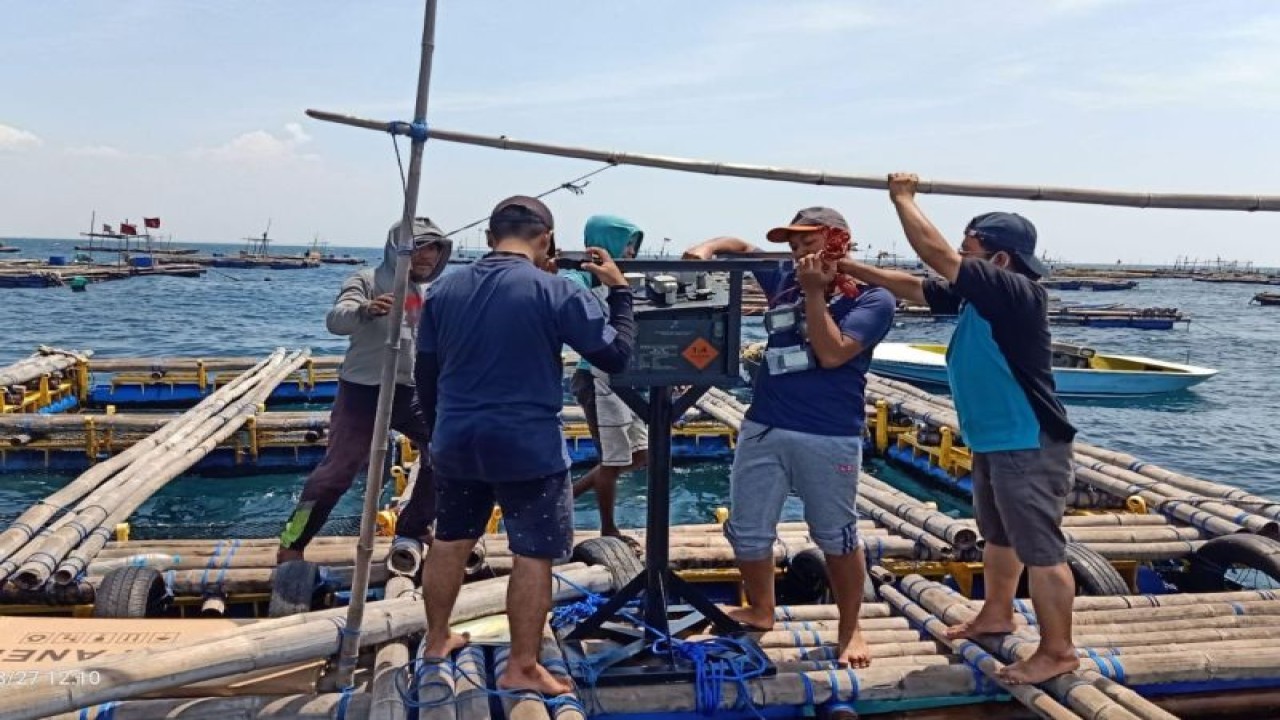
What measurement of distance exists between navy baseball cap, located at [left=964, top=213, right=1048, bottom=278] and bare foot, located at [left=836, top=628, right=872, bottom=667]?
2.09 meters

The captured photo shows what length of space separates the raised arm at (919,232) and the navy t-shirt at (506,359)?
1.45m

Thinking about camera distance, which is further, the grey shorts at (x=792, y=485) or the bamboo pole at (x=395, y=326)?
the grey shorts at (x=792, y=485)

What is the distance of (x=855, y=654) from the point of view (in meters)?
4.57

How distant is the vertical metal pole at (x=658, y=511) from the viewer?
4.55 m

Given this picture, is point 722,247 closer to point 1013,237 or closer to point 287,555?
point 1013,237

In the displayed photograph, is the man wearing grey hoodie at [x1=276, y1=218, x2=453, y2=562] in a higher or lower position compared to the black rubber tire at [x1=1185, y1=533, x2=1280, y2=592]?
higher

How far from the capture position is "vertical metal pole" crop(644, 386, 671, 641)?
179 inches

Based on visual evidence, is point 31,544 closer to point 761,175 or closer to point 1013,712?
point 761,175

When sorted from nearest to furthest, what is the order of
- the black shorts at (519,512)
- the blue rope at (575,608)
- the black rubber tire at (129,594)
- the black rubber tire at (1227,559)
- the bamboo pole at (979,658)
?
the black shorts at (519,512) → the bamboo pole at (979,658) → the blue rope at (575,608) → the black rubber tire at (129,594) → the black rubber tire at (1227,559)

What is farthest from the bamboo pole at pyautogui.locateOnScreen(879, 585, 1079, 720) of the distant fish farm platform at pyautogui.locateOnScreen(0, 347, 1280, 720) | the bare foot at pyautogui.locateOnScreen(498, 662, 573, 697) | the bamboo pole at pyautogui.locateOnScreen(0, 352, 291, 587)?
the bamboo pole at pyautogui.locateOnScreen(0, 352, 291, 587)

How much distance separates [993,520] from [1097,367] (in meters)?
25.8

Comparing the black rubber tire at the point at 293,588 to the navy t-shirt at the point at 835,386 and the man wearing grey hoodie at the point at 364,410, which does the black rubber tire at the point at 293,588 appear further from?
the navy t-shirt at the point at 835,386

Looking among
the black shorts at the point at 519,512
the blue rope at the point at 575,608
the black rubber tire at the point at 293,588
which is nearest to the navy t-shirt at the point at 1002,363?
the black shorts at the point at 519,512

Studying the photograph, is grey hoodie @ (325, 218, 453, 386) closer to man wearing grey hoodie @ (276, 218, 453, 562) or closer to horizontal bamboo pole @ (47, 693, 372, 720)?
man wearing grey hoodie @ (276, 218, 453, 562)
